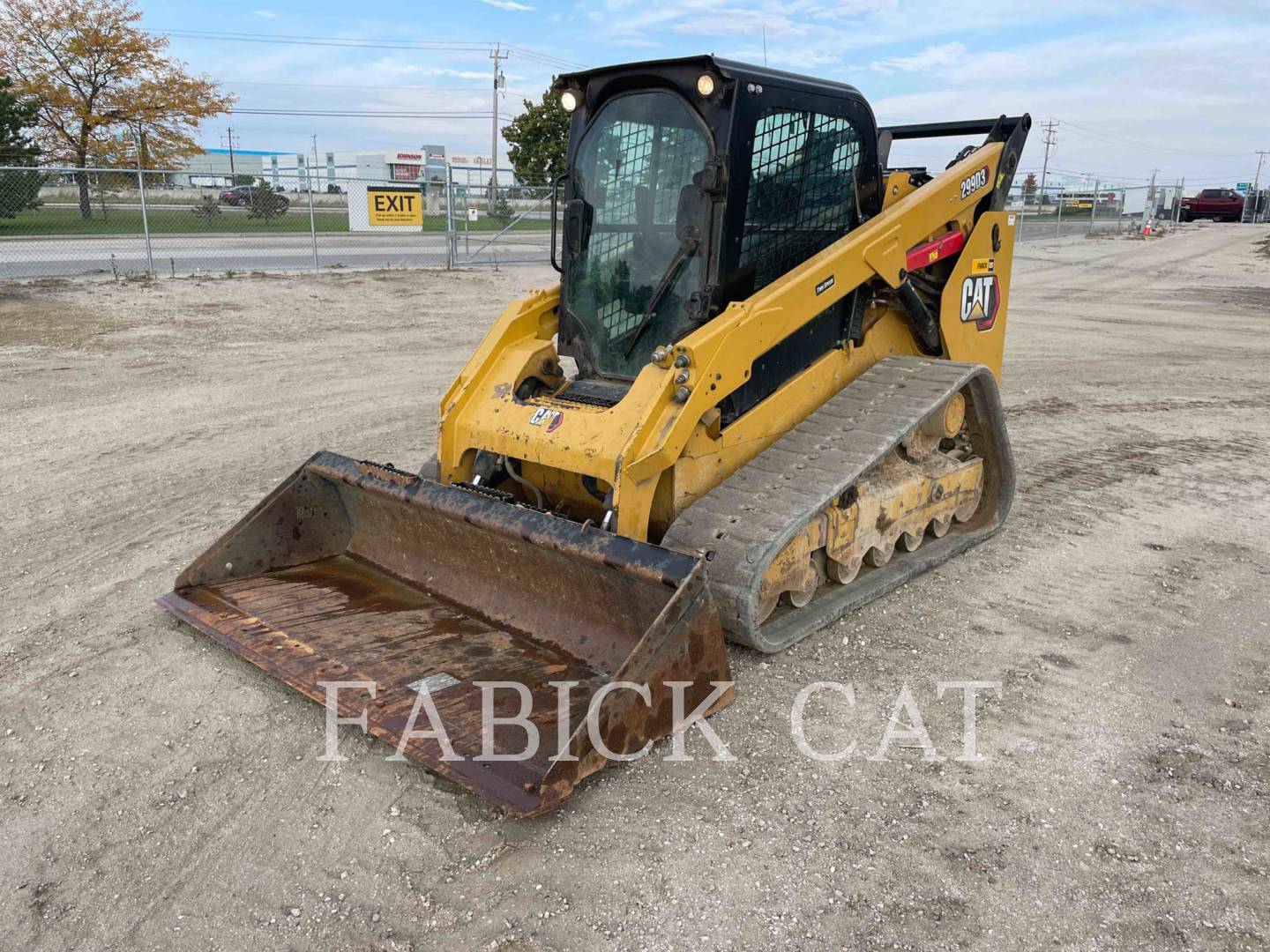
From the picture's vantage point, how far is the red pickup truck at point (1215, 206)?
1790 inches

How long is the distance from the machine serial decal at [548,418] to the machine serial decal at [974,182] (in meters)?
2.77

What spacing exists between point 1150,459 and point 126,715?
696 centimetres

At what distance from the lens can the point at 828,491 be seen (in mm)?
4254

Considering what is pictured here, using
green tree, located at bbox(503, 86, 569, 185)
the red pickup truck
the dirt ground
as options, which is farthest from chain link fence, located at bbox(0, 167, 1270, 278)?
the red pickup truck

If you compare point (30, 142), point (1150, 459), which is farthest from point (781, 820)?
point (30, 142)

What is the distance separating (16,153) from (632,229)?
2781cm

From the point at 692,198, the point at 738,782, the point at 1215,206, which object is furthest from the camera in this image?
the point at 1215,206

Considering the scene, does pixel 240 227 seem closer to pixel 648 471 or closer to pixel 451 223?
pixel 451 223

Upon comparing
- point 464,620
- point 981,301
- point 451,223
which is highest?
point 451,223

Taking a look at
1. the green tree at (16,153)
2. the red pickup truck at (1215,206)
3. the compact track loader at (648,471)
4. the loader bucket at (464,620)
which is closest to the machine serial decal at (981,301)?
the compact track loader at (648,471)

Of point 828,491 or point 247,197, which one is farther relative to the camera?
point 247,197

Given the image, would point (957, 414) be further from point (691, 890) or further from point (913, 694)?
point (691, 890)

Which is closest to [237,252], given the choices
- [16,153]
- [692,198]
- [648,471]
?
[16,153]

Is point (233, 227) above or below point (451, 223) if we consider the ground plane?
below
